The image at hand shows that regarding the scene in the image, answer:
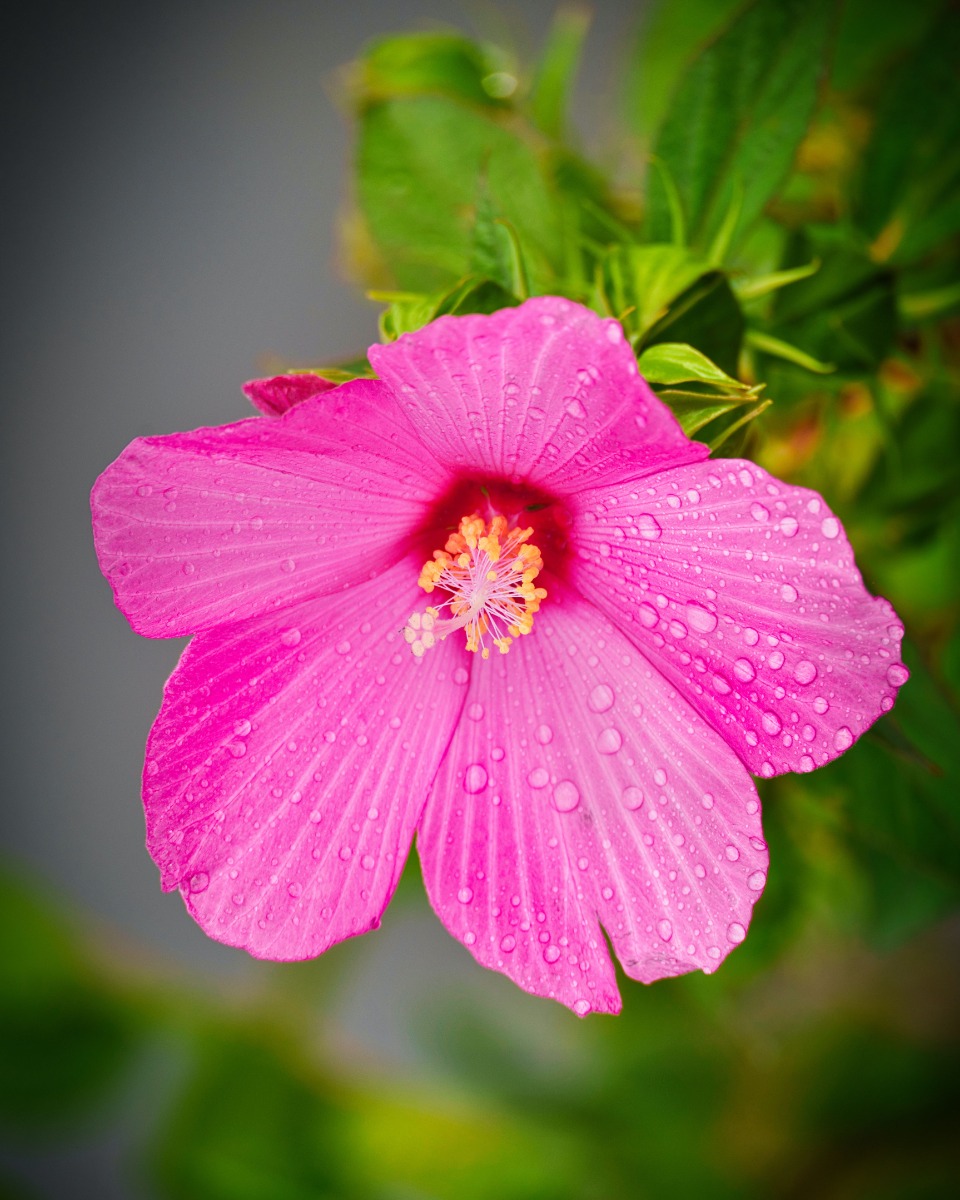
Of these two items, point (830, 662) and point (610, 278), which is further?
point (610, 278)

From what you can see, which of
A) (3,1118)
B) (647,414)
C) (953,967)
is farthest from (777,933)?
(3,1118)

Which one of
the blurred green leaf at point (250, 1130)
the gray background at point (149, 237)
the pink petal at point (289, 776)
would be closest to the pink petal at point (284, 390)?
the pink petal at point (289, 776)

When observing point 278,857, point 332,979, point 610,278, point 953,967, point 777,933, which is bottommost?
point 953,967

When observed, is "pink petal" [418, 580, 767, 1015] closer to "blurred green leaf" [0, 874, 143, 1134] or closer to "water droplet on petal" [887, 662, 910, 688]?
"water droplet on petal" [887, 662, 910, 688]

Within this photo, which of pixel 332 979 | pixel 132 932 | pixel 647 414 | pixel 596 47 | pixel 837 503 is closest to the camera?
pixel 647 414

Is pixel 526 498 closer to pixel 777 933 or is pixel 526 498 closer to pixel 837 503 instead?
pixel 837 503

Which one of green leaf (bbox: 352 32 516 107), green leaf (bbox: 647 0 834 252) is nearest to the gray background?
green leaf (bbox: 352 32 516 107)

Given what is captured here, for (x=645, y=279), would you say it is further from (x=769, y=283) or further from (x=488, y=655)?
(x=488, y=655)
